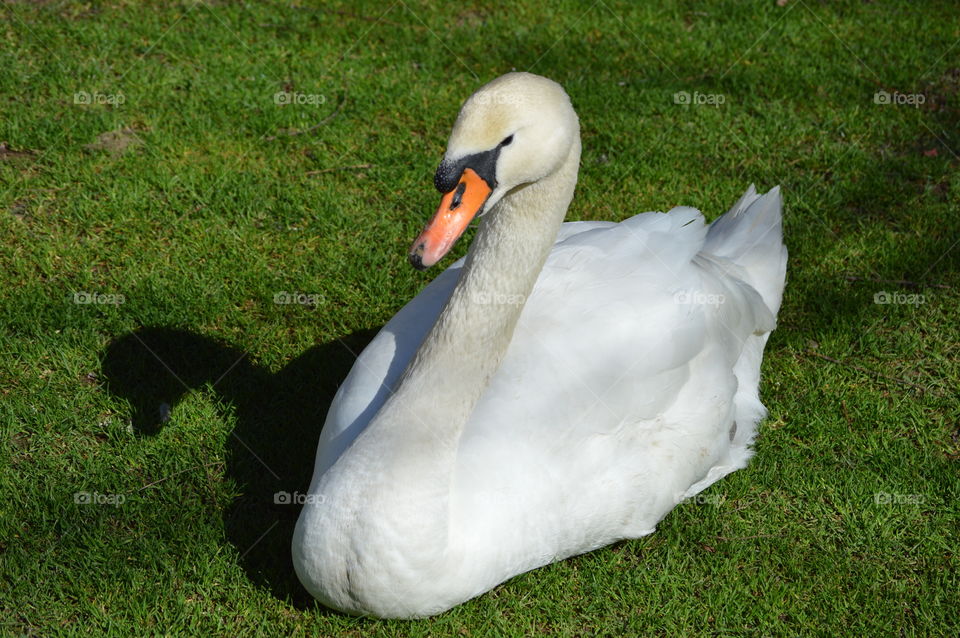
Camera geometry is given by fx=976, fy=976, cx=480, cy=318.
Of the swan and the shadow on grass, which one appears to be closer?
the swan

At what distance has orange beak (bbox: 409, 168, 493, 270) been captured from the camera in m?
2.60

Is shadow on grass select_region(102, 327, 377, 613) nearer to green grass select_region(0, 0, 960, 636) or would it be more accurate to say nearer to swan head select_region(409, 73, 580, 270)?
green grass select_region(0, 0, 960, 636)

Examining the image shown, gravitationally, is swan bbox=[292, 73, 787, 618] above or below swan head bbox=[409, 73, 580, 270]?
below

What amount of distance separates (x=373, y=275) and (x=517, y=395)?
1740mm

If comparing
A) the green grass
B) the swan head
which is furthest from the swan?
the green grass

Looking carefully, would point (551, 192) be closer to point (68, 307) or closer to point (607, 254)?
point (607, 254)

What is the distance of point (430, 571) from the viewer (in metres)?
2.97

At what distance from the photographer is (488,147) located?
8.47 feet

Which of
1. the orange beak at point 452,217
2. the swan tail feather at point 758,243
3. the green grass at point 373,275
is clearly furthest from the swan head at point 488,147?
the swan tail feather at point 758,243

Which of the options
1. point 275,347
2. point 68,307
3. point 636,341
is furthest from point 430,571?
point 68,307

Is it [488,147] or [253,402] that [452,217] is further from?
[253,402]

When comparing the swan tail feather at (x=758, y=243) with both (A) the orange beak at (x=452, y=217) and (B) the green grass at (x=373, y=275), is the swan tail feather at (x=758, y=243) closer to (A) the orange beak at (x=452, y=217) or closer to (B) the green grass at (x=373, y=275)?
(B) the green grass at (x=373, y=275)

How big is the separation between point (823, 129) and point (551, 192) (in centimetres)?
374

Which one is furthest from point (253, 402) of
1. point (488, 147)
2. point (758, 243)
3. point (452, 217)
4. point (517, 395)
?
point (758, 243)
